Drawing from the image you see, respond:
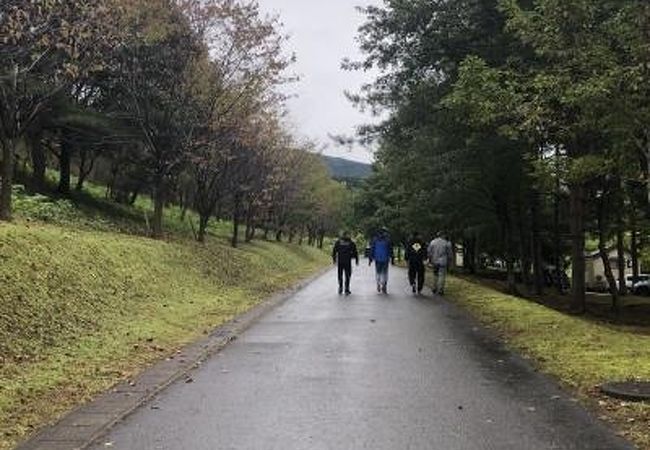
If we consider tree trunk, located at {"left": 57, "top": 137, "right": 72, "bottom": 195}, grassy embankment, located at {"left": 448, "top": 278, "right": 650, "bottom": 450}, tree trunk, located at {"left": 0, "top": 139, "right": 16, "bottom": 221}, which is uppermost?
tree trunk, located at {"left": 57, "top": 137, "right": 72, "bottom": 195}

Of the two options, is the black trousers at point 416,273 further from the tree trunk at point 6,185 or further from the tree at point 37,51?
the tree trunk at point 6,185

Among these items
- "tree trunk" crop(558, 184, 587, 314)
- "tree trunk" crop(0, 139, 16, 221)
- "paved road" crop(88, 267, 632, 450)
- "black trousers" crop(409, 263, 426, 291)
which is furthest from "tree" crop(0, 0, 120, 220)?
A: "tree trunk" crop(558, 184, 587, 314)

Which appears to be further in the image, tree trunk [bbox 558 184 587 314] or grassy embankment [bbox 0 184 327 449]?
tree trunk [bbox 558 184 587 314]

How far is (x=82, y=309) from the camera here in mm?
12797

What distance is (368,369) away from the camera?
9.80 m

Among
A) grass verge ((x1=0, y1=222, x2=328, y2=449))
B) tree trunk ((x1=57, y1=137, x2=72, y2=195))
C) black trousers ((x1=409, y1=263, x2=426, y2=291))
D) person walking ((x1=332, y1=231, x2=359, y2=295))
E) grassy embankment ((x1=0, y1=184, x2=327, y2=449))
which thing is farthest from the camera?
tree trunk ((x1=57, y1=137, x2=72, y2=195))

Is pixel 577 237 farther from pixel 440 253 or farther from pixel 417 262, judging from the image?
pixel 417 262

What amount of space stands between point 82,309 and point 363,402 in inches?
251

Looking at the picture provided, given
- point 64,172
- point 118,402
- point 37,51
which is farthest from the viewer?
point 64,172

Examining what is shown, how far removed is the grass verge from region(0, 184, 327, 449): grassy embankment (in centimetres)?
2

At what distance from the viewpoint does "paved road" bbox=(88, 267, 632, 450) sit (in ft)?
21.3

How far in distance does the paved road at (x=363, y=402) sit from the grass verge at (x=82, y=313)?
0.93 meters

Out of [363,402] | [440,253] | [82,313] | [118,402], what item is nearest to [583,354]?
[363,402]

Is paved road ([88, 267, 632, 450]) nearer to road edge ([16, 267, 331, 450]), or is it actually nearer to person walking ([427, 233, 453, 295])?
road edge ([16, 267, 331, 450])
